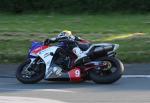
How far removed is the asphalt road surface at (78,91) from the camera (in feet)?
35.4

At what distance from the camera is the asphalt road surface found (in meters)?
10.8

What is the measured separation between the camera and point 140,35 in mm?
20172

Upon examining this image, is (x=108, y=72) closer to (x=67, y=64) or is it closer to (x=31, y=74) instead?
(x=67, y=64)

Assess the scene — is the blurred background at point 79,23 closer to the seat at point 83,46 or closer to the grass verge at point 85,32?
the grass verge at point 85,32

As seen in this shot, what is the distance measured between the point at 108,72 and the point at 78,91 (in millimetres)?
1316

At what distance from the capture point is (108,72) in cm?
1314

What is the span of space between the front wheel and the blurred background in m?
3.38

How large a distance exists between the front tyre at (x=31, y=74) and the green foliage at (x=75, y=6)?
643 inches

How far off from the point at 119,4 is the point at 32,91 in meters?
18.3

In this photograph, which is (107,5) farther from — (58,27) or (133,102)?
(133,102)

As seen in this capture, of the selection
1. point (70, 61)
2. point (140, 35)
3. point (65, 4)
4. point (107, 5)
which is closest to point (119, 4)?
point (107, 5)

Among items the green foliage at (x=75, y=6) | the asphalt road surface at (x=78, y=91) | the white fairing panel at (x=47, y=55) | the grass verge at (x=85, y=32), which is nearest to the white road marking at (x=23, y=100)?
the asphalt road surface at (x=78, y=91)

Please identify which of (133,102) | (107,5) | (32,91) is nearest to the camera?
(133,102)

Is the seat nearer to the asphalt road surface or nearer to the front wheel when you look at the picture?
the front wheel
